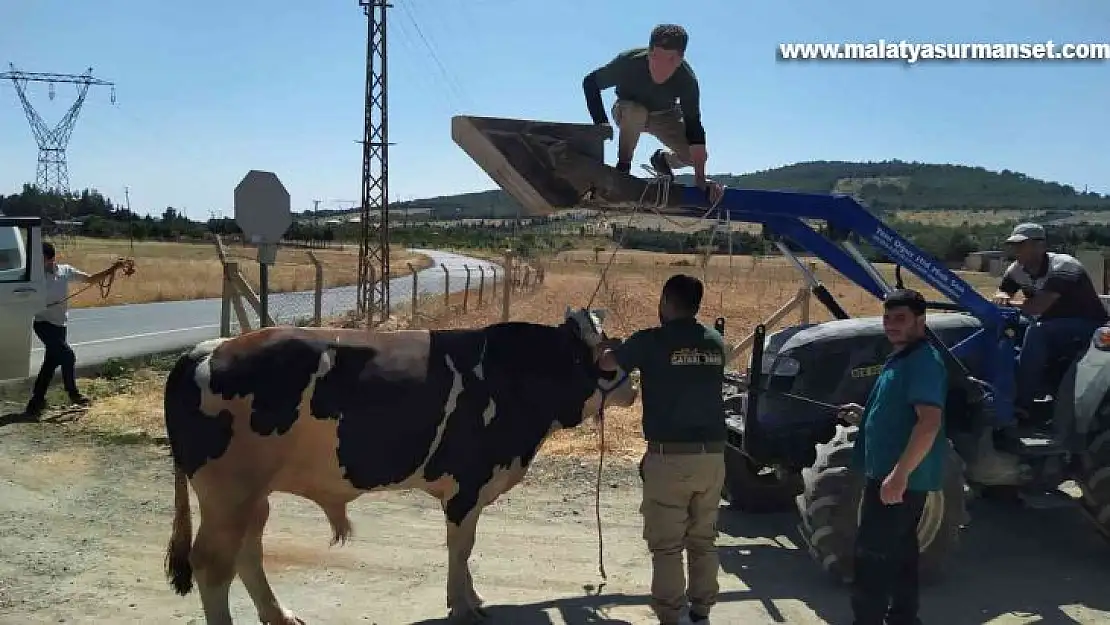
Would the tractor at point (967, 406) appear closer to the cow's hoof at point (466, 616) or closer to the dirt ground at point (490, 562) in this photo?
the dirt ground at point (490, 562)

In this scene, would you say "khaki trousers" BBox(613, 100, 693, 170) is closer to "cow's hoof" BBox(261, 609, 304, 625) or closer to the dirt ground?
the dirt ground

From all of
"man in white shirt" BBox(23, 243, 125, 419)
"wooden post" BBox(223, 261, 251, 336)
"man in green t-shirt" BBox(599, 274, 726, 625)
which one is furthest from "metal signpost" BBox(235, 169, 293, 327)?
"man in green t-shirt" BBox(599, 274, 726, 625)

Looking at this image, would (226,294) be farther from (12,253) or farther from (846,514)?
(846,514)

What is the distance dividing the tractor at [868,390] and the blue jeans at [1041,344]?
9cm

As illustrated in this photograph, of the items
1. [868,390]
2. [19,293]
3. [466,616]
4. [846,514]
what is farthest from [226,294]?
[846,514]

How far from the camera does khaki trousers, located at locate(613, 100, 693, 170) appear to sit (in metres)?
5.81

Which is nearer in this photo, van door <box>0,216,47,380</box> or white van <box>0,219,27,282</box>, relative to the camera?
van door <box>0,216,47,380</box>

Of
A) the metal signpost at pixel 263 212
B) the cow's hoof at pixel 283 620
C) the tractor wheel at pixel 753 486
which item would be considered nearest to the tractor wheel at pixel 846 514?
the tractor wheel at pixel 753 486

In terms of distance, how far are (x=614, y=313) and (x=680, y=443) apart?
40.9 feet

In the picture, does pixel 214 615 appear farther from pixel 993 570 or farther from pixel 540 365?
pixel 993 570

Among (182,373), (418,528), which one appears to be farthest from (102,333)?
(182,373)

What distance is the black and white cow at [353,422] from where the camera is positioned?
491 centimetres

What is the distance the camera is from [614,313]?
1747 cm

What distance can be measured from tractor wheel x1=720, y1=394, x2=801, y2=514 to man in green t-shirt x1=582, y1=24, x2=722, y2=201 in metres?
2.68
